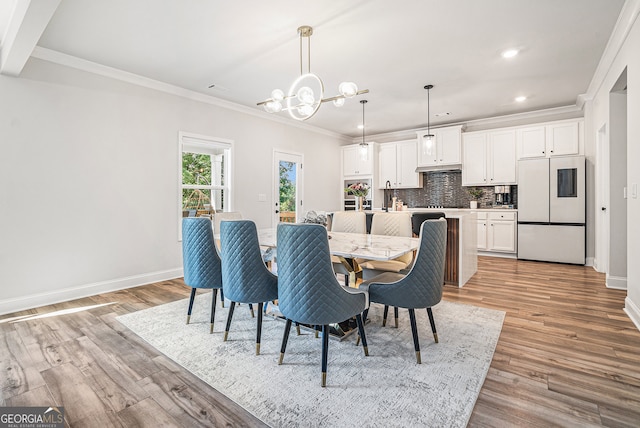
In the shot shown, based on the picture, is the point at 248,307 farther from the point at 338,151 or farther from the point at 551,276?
the point at 338,151

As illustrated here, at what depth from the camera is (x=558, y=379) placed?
1881mm

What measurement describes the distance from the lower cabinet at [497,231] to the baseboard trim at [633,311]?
2.72 m

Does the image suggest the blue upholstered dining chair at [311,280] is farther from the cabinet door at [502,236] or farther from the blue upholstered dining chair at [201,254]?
the cabinet door at [502,236]

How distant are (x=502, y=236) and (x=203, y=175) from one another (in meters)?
5.15

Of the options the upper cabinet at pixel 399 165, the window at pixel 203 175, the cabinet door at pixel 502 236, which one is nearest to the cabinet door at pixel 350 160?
the upper cabinet at pixel 399 165

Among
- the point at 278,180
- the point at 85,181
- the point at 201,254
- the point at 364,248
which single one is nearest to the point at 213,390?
the point at 201,254

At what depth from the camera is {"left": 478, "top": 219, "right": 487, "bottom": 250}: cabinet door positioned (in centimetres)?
589

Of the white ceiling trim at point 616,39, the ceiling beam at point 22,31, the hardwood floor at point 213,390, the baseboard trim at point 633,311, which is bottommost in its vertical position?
the hardwood floor at point 213,390

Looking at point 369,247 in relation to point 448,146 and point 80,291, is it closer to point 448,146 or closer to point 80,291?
point 80,291

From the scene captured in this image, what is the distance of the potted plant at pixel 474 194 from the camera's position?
20.2ft

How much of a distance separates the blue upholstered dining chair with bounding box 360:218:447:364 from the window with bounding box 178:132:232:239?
3362 millimetres

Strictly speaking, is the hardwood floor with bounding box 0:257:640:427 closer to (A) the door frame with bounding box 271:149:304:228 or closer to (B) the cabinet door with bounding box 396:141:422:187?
(A) the door frame with bounding box 271:149:304:228

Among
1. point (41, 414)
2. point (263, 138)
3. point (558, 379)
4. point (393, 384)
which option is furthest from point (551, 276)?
point (41, 414)

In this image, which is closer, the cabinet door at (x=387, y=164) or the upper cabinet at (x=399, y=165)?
the upper cabinet at (x=399, y=165)
